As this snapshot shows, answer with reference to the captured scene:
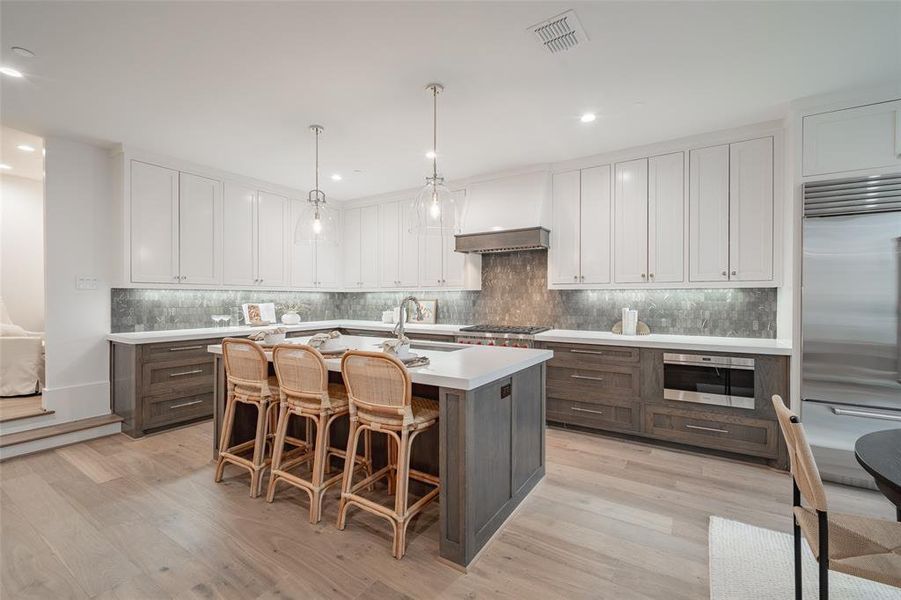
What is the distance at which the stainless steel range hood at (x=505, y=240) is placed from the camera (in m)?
4.21

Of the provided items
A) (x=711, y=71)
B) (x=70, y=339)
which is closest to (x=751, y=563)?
(x=711, y=71)

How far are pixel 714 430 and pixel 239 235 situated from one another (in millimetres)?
5248

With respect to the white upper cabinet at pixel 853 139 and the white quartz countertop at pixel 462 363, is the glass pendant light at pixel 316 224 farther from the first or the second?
the white upper cabinet at pixel 853 139

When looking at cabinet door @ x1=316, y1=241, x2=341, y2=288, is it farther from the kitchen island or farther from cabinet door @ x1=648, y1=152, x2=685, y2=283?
cabinet door @ x1=648, y1=152, x2=685, y2=283

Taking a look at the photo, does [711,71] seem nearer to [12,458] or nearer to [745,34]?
[745,34]

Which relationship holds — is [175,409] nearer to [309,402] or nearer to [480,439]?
[309,402]

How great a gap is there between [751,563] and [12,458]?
16.9ft

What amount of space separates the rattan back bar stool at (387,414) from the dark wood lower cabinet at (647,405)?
2010 mm

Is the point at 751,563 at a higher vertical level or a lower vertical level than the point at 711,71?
lower

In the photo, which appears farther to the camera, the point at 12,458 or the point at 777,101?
the point at 12,458

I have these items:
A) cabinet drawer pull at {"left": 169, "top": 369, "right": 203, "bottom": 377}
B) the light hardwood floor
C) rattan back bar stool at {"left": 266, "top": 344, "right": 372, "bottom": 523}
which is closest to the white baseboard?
the light hardwood floor

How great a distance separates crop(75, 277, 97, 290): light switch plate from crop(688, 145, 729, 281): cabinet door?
5673mm

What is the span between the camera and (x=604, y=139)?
367cm

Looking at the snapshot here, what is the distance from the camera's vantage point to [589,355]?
373cm
